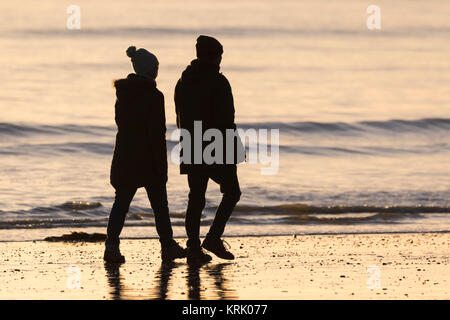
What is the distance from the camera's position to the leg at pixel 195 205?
9289 millimetres

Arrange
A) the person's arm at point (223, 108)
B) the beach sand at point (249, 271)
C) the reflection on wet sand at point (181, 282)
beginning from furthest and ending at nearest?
1. the person's arm at point (223, 108)
2. the beach sand at point (249, 271)
3. the reflection on wet sand at point (181, 282)

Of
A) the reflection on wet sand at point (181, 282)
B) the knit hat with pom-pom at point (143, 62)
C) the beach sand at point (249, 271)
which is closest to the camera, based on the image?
the reflection on wet sand at point (181, 282)

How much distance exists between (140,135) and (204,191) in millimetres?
675

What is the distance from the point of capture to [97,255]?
9.84 metres

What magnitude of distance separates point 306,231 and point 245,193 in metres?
3.69

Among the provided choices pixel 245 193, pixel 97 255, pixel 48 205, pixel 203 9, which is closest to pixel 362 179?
pixel 245 193

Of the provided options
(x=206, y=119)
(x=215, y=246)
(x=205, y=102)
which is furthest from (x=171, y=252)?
(x=205, y=102)

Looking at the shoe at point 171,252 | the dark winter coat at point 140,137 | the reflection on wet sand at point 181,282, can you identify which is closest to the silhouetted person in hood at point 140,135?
the dark winter coat at point 140,137

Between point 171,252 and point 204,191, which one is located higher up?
point 204,191

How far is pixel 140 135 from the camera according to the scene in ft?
30.1

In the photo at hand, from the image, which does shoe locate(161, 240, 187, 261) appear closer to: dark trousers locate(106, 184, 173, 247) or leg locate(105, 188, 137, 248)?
dark trousers locate(106, 184, 173, 247)

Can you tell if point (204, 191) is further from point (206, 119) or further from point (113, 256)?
point (113, 256)

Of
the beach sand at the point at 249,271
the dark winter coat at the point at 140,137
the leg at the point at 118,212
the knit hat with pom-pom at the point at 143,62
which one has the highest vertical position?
the knit hat with pom-pom at the point at 143,62

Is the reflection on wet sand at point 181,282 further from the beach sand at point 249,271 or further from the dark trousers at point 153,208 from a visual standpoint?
the dark trousers at point 153,208
